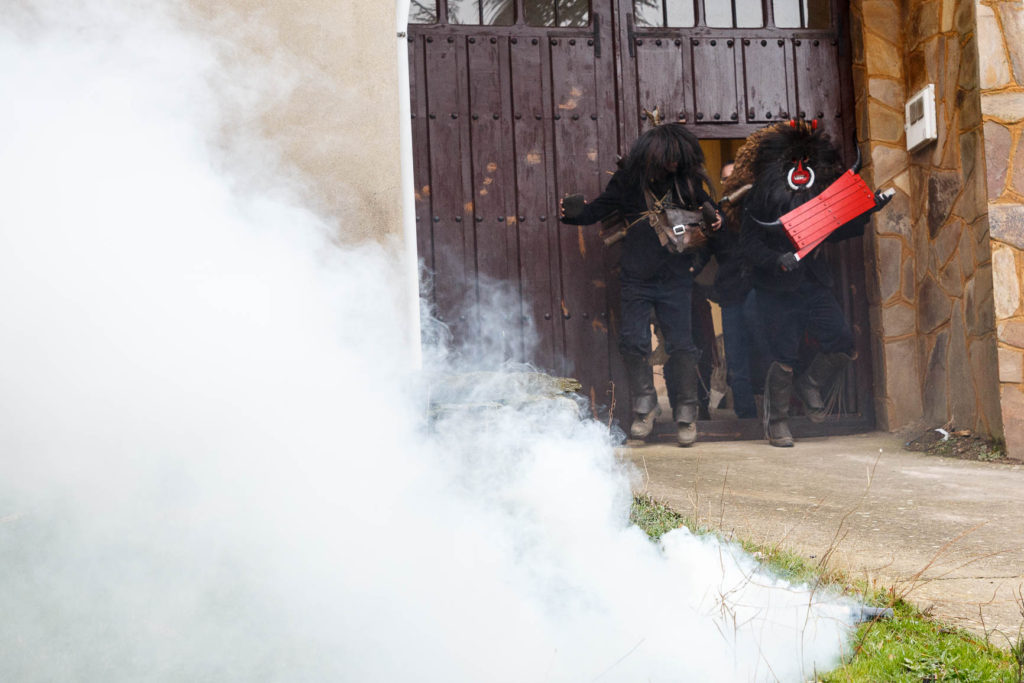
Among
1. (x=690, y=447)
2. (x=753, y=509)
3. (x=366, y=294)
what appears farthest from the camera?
(x=690, y=447)

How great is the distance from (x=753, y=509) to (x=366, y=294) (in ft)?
5.20

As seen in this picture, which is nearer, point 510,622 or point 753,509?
point 510,622

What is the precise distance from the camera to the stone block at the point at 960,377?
16.3ft

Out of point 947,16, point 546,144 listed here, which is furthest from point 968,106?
point 546,144

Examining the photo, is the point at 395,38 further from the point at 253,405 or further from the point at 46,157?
the point at 253,405

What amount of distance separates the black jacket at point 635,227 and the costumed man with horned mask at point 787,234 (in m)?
0.38

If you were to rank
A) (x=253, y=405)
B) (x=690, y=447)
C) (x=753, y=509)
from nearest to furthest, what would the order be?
(x=253, y=405) → (x=753, y=509) → (x=690, y=447)

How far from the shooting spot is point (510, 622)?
6.65 ft

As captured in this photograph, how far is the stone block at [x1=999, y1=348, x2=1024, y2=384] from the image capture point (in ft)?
15.1

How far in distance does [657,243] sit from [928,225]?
5.05 ft

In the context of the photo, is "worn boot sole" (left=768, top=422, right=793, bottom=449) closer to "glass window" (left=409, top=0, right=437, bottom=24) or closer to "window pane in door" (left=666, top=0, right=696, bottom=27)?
"window pane in door" (left=666, top=0, right=696, bottom=27)

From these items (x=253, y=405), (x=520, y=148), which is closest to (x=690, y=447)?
(x=520, y=148)

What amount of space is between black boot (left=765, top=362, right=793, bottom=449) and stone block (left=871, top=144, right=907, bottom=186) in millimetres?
1251

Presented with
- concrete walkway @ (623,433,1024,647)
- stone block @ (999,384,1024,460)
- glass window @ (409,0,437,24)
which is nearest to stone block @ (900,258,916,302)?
concrete walkway @ (623,433,1024,647)
